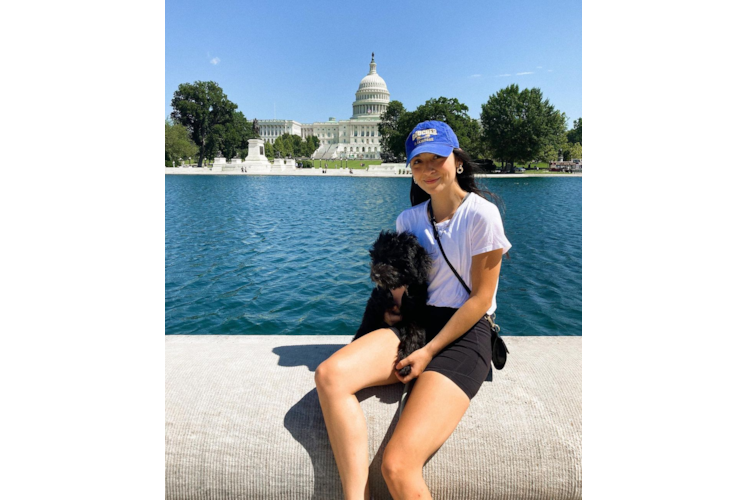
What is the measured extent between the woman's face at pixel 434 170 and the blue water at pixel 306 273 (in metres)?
4.96

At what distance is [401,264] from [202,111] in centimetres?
7333

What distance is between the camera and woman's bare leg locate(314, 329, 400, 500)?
1771 mm

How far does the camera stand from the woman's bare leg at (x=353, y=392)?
1.77 m

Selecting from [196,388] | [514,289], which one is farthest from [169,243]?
[196,388]

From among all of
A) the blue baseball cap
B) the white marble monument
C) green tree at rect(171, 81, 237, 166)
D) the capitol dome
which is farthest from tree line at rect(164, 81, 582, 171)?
the blue baseball cap

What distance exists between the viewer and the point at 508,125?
57281 millimetres

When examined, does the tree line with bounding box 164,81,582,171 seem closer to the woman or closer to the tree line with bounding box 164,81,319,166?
the tree line with bounding box 164,81,319,166

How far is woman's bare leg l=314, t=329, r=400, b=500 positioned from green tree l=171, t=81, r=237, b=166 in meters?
72.0

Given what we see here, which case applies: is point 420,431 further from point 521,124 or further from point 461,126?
point 521,124

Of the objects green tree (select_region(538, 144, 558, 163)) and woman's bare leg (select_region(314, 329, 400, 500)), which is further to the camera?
green tree (select_region(538, 144, 558, 163))

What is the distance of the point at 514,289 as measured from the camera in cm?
906

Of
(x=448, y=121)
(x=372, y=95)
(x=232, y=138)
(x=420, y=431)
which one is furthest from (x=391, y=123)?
(x=420, y=431)
